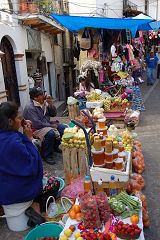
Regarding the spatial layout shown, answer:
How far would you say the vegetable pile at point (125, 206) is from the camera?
2.52 metres

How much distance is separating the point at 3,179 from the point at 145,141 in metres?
3.90

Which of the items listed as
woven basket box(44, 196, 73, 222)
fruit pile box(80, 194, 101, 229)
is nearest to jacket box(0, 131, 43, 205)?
woven basket box(44, 196, 73, 222)

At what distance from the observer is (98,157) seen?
2.96 meters

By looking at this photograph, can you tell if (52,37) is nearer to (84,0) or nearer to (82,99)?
(84,0)

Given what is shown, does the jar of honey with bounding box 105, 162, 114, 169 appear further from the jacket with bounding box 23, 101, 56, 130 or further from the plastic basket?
the jacket with bounding box 23, 101, 56, 130

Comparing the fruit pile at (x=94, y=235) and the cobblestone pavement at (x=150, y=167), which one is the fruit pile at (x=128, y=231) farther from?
the cobblestone pavement at (x=150, y=167)

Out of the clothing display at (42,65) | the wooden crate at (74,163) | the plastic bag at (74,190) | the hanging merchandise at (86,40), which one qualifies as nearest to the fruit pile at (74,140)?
the wooden crate at (74,163)

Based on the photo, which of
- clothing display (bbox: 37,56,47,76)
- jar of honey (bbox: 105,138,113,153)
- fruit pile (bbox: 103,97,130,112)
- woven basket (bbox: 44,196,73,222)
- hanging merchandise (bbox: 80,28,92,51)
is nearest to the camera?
jar of honey (bbox: 105,138,113,153)

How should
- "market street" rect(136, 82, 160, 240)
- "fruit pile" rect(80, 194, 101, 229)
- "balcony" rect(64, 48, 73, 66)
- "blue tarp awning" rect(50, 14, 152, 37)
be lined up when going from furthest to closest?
"balcony" rect(64, 48, 73, 66) → "blue tarp awning" rect(50, 14, 152, 37) → "market street" rect(136, 82, 160, 240) → "fruit pile" rect(80, 194, 101, 229)

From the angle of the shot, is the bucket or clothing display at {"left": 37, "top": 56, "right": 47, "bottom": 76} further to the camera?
clothing display at {"left": 37, "top": 56, "right": 47, "bottom": 76}

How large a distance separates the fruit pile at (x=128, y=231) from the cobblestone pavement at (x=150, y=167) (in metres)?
0.86

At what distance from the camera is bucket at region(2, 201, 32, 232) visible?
9.75ft

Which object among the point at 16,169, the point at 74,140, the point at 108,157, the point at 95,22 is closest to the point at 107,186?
the point at 108,157

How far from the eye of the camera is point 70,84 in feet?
59.1
